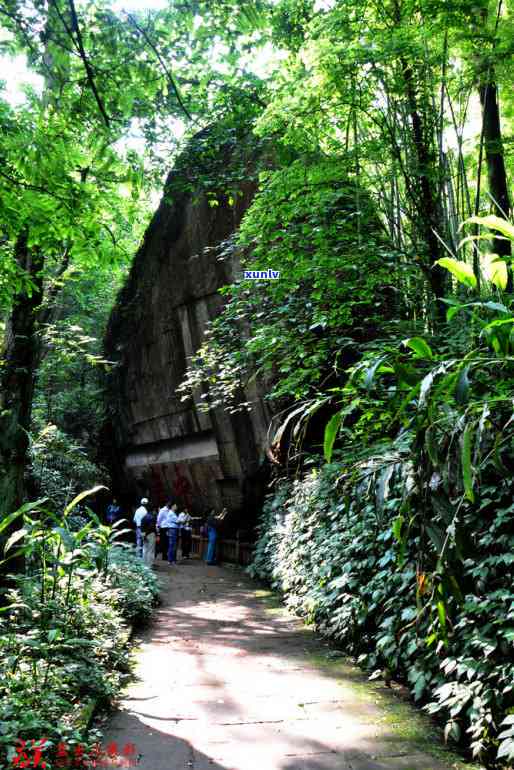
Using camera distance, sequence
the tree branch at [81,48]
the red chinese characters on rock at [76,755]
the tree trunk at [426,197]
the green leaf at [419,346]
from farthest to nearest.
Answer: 1. the tree trunk at [426,197]
2. the tree branch at [81,48]
3. the red chinese characters on rock at [76,755]
4. the green leaf at [419,346]

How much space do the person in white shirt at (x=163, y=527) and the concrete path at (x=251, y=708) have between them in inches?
272

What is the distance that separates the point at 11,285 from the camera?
615 cm

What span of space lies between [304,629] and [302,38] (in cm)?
776

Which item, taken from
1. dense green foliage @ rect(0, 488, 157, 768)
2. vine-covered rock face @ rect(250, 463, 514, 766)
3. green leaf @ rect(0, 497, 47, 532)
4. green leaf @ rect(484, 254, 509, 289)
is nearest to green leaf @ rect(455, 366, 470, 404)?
vine-covered rock face @ rect(250, 463, 514, 766)

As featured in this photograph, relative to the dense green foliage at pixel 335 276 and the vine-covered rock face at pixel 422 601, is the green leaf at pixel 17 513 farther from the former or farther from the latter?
the vine-covered rock face at pixel 422 601

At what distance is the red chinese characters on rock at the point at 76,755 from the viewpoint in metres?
2.87

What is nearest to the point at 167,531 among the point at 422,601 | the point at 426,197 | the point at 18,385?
the point at 18,385

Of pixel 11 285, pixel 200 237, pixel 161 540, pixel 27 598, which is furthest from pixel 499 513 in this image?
pixel 161 540

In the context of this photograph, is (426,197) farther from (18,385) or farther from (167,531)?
(167,531)

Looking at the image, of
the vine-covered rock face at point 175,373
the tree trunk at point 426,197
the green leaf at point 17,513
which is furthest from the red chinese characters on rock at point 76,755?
the vine-covered rock face at point 175,373

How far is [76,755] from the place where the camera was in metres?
3.23

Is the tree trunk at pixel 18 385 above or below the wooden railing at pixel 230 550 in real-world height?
above

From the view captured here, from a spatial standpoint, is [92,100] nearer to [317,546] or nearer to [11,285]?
[11,285]

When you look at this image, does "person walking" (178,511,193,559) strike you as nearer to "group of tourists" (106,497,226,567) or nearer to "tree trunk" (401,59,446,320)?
"group of tourists" (106,497,226,567)
